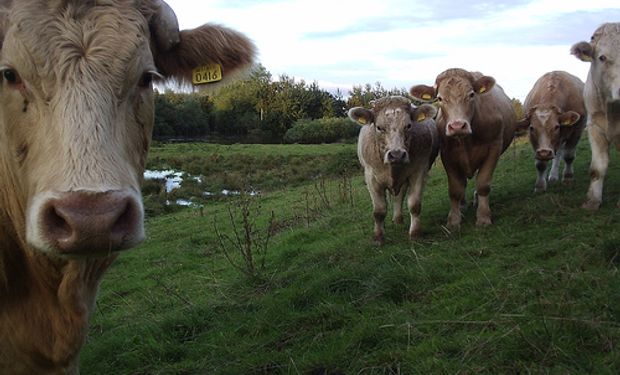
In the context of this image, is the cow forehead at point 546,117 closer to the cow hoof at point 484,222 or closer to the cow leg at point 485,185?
the cow leg at point 485,185

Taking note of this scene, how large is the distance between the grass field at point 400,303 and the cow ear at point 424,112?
5.20 feet

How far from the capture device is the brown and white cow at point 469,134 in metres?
7.54

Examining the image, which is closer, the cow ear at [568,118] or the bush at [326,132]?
the cow ear at [568,118]

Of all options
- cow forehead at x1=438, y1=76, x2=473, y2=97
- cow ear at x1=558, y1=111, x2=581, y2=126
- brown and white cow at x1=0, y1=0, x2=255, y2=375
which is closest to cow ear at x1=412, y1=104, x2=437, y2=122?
cow forehead at x1=438, y1=76, x2=473, y2=97

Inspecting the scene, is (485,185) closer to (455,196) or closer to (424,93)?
(455,196)

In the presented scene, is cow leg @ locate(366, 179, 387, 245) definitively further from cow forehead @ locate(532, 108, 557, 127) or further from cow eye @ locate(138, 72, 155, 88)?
cow eye @ locate(138, 72, 155, 88)

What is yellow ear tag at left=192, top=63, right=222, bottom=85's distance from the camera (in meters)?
3.95

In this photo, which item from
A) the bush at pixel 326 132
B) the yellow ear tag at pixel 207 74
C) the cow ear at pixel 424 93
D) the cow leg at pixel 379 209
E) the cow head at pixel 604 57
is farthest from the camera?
the bush at pixel 326 132

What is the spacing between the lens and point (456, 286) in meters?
5.20

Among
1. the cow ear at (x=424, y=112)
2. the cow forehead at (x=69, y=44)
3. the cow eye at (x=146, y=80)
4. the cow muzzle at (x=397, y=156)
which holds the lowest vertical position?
the cow muzzle at (x=397, y=156)

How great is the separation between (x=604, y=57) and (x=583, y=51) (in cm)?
36

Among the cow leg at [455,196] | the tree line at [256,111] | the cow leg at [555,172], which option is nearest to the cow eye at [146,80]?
the cow leg at [455,196]

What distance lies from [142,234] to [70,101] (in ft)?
2.24

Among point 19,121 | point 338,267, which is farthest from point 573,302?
point 19,121
